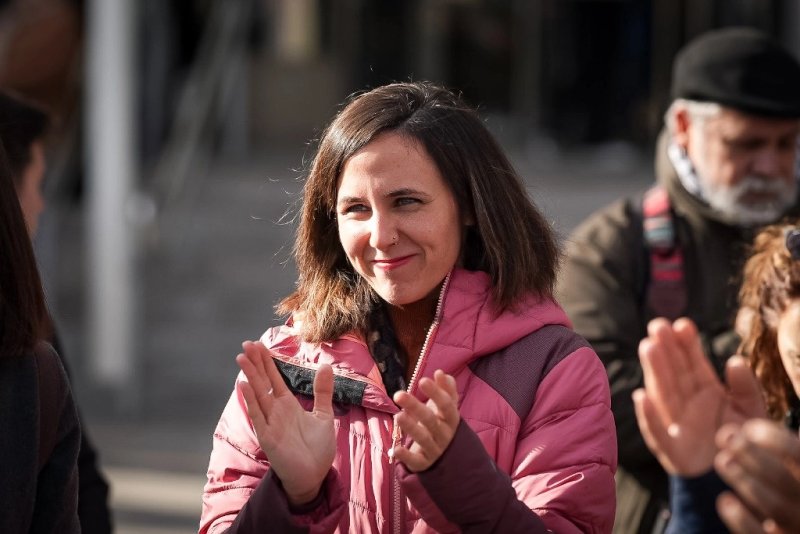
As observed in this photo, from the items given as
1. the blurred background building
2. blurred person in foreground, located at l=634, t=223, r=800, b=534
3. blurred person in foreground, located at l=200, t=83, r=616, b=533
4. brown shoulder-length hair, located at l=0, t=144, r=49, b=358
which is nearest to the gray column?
the blurred background building

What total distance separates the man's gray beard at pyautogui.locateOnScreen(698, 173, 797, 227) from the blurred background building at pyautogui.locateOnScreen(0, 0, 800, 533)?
7.71 feet

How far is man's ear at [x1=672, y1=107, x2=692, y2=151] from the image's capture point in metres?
3.75

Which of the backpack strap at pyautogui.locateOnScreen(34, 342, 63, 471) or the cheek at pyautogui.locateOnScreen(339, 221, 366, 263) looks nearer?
the backpack strap at pyautogui.locateOnScreen(34, 342, 63, 471)

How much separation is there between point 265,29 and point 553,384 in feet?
36.8

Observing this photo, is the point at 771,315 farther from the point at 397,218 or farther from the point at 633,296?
the point at 397,218

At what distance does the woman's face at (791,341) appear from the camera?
2.68 meters

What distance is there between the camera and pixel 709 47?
147 inches

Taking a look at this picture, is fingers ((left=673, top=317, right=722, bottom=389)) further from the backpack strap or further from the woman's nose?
the backpack strap

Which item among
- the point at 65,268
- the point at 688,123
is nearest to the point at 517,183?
the point at 688,123

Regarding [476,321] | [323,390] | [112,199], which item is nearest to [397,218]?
[476,321]

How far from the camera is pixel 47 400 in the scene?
7.65 feet

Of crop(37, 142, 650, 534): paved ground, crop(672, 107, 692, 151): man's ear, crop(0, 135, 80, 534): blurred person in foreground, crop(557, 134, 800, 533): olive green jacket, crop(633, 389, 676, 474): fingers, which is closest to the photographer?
crop(633, 389, 676, 474): fingers

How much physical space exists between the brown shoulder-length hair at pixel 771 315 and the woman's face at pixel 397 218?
0.71 m

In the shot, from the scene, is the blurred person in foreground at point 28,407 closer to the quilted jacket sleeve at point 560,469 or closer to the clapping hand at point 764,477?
the quilted jacket sleeve at point 560,469
